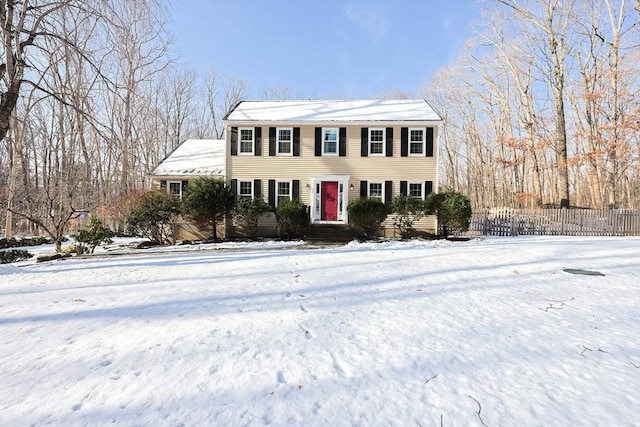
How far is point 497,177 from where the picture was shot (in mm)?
35062

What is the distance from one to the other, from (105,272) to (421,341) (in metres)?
6.25

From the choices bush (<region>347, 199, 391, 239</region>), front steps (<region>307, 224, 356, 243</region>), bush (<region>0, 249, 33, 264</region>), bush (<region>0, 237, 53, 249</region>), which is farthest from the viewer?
bush (<region>0, 237, 53, 249</region>)

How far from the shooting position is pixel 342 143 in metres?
15.0

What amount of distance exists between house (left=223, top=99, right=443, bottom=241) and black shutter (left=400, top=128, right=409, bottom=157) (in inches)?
1.8

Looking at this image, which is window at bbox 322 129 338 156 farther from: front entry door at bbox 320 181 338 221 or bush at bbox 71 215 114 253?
bush at bbox 71 215 114 253

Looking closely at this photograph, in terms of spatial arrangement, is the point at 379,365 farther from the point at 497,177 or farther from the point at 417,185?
the point at 497,177

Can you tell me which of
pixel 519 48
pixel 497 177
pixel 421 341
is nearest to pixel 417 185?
pixel 421 341

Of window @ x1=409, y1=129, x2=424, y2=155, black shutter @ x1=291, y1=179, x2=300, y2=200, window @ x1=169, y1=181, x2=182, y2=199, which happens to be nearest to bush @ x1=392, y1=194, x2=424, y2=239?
window @ x1=409, y1=129, x2=424, y2=155

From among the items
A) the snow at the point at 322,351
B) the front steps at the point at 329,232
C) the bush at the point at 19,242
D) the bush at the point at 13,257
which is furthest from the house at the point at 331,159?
the bush at the point at 19,242

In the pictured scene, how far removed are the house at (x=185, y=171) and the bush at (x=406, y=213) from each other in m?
8.80

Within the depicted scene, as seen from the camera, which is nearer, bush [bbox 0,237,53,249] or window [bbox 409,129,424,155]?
Result: bush [bbox 0,237,53,249]

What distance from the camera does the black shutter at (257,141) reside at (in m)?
15.1

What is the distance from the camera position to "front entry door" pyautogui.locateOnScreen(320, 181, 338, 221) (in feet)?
49.2

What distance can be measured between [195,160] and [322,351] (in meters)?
17.5
